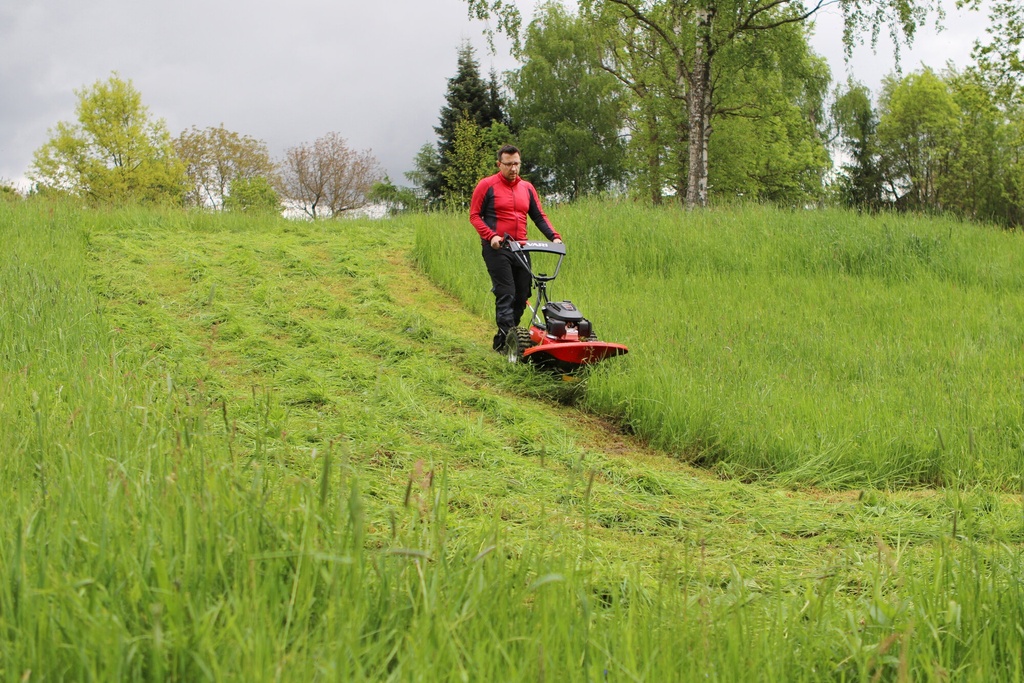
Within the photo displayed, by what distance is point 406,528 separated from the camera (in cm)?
316

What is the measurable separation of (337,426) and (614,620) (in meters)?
3.66

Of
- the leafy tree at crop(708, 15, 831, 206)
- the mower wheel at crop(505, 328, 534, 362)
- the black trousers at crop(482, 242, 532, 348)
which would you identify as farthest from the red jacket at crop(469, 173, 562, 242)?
the leafy tree at crop(708, 15, 831, 206)

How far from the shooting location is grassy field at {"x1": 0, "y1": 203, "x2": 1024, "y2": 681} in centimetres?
203

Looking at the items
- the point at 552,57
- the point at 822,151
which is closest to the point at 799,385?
the point at 822,151

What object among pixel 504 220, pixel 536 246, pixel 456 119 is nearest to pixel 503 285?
pixel 504 220

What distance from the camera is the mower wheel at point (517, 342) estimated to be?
27.0 ft

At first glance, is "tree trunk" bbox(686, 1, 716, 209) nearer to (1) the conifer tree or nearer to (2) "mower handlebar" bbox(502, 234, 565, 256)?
(2) "mower handlebar" bbox(502, 234, 565, 256)

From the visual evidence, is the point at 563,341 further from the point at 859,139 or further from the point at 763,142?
the point at 859,139

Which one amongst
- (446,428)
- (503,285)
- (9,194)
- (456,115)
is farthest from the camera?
(456,115)

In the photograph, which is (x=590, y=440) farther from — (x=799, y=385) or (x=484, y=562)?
(x=484, y=562)

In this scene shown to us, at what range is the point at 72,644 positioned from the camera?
1.92m

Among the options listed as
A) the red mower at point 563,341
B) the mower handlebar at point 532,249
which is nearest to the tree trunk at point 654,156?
the mower handlebar at point 532,249

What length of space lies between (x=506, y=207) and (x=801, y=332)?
142 inches

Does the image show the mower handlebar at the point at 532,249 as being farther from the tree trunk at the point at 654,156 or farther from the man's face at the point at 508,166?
the tree trunk at the point at 654,156
